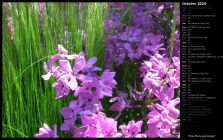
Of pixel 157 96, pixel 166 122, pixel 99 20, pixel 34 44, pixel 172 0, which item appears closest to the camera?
pixel 166 122

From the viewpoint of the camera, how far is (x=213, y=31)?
1.50 metres

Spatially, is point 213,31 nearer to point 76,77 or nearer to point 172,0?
point 172,0

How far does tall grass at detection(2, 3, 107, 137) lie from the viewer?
1.34m

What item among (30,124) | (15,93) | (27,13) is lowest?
(30,124)

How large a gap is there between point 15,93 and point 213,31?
0.74 meters

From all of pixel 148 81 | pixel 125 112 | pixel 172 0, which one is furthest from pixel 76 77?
pixel 172 0

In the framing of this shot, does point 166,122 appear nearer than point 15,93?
Yes

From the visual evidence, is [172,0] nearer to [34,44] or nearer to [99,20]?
[99,20]

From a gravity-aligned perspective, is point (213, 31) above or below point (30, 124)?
above

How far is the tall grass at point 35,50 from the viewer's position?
4.40ft

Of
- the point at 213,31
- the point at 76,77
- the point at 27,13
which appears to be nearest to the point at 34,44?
the point at 27,13

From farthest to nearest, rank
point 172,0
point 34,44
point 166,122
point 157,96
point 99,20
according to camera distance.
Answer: point 172,0 → point 99,20 → point 34,44 → point 157,96 → point 166,122

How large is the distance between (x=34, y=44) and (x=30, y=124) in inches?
10.8

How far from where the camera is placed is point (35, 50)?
1423 mm
